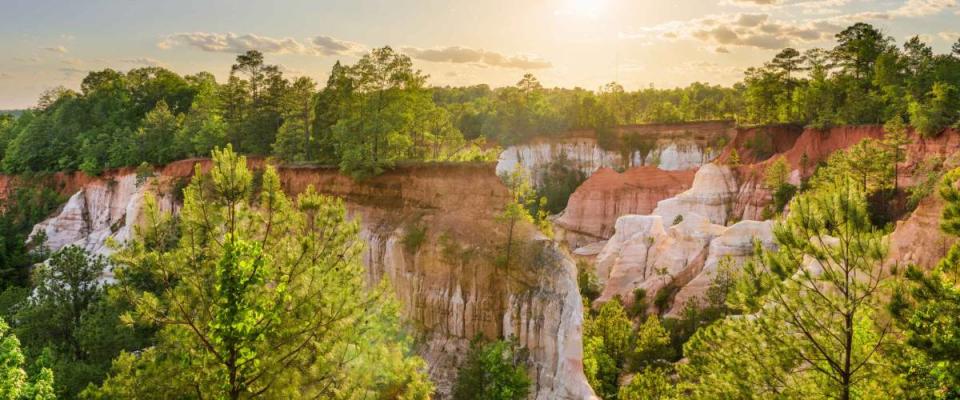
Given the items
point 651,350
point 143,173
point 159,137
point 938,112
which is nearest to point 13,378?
point 651,350

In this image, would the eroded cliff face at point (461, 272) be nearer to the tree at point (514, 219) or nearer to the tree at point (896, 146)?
the tree at point (514, 219)

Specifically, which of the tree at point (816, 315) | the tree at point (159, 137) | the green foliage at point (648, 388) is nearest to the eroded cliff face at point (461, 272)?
the green foliage at point (648, 388)

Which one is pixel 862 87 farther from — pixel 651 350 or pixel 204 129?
pixel 204 129

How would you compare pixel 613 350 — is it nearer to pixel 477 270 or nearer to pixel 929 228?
pixel 477 270

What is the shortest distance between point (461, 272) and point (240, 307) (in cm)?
1719

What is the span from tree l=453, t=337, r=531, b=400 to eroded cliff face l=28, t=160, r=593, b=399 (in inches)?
46.0

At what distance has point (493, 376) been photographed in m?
22.1

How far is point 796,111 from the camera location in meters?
60.2

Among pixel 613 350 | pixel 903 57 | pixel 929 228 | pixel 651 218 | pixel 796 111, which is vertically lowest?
pixel 613 350

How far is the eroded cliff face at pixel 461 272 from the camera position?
23.3 m

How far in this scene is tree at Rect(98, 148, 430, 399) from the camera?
9008 mm

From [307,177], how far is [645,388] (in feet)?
69.5

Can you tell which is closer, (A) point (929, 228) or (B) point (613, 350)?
(A) point (929, 228)

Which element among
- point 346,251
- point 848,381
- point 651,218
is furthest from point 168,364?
point 651,218
